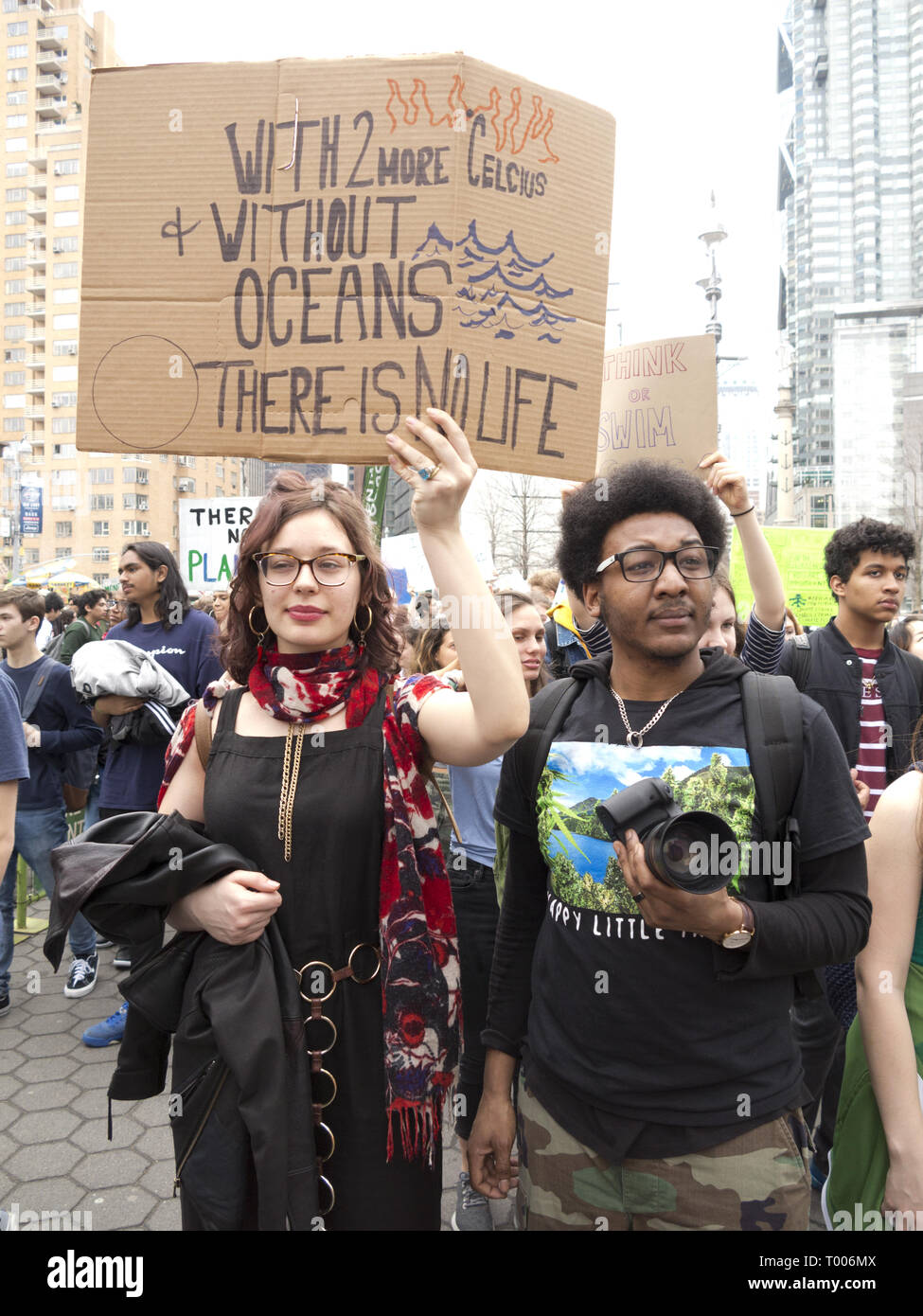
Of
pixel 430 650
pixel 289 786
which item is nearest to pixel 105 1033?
pixel 430 650

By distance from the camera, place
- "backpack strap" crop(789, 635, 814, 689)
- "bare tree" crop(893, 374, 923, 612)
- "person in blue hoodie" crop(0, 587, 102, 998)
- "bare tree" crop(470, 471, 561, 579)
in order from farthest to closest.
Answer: "bare tree" crop(893, 374, 923, 612) < "bare tree" crop(470, 471, 561, 579) < "person in blue hoodie" crop(0, 587, 102, 998) < "backpack strap" crop(789, 635, 814, 689)

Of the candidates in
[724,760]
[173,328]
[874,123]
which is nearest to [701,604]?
[724,760]

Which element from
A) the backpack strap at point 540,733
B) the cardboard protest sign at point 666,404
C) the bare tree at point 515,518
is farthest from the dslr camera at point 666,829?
the bare tree at point 515,518

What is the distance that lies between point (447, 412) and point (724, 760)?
3.05 ft

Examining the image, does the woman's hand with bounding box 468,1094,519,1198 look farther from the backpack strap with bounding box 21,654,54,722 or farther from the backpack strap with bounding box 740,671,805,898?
the backpack strap with bounding box 21,654,54,722

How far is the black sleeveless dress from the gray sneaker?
4.29ft

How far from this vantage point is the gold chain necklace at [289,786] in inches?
71.4

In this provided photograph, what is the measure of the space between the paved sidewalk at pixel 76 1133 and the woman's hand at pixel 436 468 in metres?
2.61

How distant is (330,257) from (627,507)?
875mm

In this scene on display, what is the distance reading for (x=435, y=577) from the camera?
168 centimetres

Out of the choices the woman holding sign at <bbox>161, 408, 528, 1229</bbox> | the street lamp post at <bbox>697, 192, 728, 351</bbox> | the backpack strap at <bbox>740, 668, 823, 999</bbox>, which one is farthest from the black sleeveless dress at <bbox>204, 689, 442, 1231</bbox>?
the street lamp post at <bbox>697, 192, 728, 351</bbox>

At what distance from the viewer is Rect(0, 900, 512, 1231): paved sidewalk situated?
10.3 ft

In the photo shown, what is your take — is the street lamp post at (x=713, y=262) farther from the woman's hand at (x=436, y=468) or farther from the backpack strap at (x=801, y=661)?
the woman's hand at (x=436, y=468)

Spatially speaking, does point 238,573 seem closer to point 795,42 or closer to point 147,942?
point 147,942
